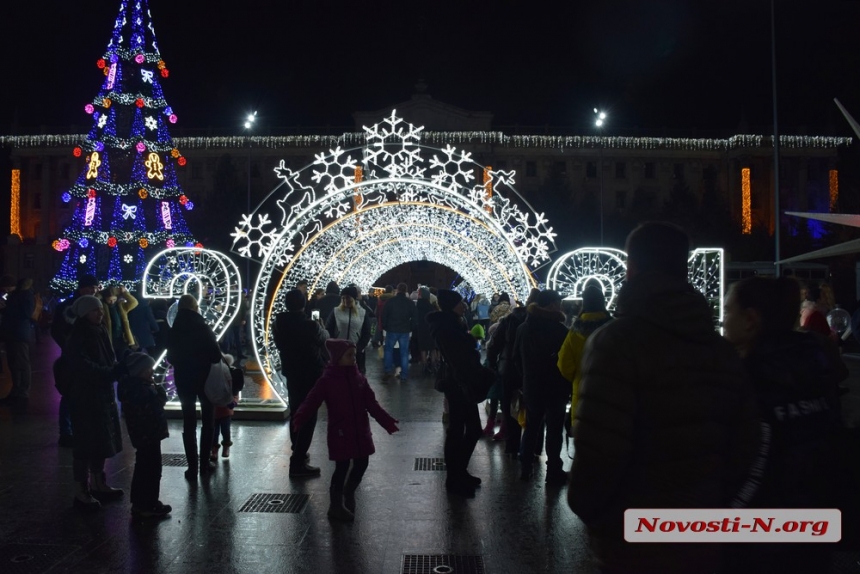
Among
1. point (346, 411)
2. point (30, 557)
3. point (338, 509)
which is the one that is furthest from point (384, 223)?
point (30, 557)

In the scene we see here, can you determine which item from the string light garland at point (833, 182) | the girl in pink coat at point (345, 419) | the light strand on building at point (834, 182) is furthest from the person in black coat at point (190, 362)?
the light strand on building at point (834, 182)

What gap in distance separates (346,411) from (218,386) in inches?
82.5

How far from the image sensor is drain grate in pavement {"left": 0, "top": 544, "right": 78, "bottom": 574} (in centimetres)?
498

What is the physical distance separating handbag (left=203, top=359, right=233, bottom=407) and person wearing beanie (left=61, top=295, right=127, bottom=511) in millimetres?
1065

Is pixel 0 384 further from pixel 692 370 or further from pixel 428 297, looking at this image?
pixel 692 370

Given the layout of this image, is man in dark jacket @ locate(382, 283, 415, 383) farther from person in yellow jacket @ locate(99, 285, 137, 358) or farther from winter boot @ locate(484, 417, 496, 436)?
winter boot @ locate(484, 417, 496, 436)

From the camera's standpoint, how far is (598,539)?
2.49m

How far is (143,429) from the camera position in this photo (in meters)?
6.05

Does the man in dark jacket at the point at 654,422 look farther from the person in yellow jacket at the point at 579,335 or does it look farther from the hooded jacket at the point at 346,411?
the person in yellow jacket at the point at 579,335

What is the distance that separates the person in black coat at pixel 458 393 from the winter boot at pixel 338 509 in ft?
3.89

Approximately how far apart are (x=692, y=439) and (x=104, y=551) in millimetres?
4442

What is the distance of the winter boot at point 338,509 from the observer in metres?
6.00

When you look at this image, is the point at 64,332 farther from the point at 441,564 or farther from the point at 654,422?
the point at 654,422

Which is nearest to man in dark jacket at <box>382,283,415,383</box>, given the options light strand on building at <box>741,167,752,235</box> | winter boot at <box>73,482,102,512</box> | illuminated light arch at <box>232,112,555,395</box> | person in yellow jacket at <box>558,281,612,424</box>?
illuminated light arch at <box>232,112,555,395</box>
